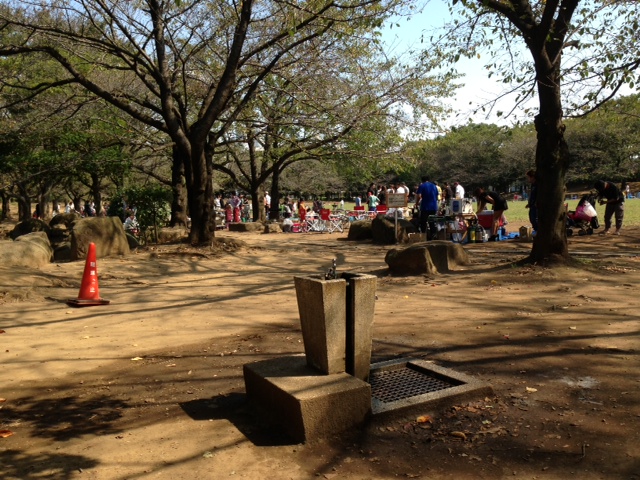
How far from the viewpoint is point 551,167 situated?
32.5 ft

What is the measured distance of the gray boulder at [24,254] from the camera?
12125 mm

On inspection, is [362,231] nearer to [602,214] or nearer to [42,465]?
[602,214]

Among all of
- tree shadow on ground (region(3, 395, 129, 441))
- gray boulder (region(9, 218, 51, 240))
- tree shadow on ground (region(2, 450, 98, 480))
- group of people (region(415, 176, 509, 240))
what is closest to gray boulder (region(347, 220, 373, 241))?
group of people (region(415, 176, 509, 240))

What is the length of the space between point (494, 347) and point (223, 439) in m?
3.01

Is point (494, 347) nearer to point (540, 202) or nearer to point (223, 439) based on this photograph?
point (223, 439)

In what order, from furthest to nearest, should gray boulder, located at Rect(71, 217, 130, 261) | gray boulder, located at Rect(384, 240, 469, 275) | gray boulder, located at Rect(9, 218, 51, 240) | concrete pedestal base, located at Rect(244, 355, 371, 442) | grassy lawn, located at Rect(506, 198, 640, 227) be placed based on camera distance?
grassy lawn, located at Rect(506, 198, 640, 227) < gray boulder, located at Rect(9, 218, 51, 240) < gray boulder, located at Rect(71, 217, 130, 261) < gray boulder, located at Rect(384, 240, 469, 275) < concrete pedestal base, located at Rect(244, 355, 371, 442)

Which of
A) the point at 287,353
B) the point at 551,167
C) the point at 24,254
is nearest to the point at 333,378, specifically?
the point at 287,353

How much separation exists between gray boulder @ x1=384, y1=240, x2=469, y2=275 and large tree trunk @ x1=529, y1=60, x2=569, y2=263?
5.39ft

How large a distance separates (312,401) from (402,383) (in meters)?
1.19

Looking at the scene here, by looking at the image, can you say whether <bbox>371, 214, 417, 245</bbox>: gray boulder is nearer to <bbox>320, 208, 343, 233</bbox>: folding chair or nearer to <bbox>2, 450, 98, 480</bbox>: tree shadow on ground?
<bbox>320, 208, 343, 233</bbox>: folding chair

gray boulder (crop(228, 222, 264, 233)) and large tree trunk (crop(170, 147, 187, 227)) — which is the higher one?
large tree trunk (crop(170, 147, 187, 227))

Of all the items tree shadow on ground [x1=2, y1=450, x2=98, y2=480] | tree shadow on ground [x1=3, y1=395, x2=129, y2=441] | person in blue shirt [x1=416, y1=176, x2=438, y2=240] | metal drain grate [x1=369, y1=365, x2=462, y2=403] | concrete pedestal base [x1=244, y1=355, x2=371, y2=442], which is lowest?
tree shadow on ground [x1=2, y1=450, x2=98, y2=480]

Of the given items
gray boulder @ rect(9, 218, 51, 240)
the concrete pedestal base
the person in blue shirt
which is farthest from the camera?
gray boulder @ rect(9, 218, 51, 240)

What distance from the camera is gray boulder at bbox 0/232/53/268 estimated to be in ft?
39.8
